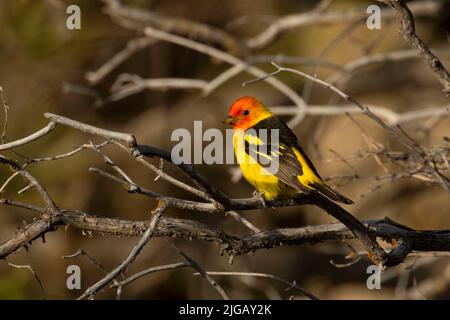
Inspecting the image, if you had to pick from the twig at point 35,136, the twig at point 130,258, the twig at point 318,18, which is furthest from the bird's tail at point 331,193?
the twig at point 318,18

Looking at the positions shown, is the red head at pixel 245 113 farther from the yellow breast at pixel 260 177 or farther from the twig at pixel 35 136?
the twig at pixel 35 136

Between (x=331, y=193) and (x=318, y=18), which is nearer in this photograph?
(x=331, y=193)

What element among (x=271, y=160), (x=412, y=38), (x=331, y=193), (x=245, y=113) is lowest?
(x=331, y=193)

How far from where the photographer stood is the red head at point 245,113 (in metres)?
5.47

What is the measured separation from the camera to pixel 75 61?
384 inches

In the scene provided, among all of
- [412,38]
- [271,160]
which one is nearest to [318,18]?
[271,160]

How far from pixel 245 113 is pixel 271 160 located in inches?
21.4

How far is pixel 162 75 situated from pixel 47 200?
5.86 meters

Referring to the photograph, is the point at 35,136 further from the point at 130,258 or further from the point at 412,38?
the point at 412,38

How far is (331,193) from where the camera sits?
15.7 feet

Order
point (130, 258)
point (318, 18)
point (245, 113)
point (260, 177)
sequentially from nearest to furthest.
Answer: point (130, 258) < point (260, 177) < point (245, 113) < point (318, 18)

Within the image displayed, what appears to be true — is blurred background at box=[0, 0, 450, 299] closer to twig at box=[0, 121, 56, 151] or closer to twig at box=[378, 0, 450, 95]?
twig at box=[378, 0, 450, 95]

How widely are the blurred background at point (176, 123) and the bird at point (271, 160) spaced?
3.85 meters
